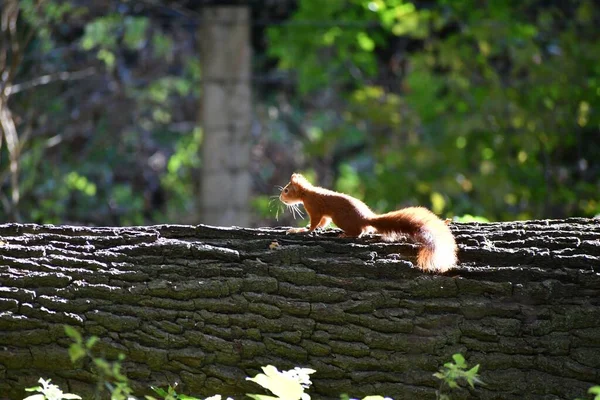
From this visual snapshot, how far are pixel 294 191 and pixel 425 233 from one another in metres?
0.81

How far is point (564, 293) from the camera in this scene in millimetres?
2658

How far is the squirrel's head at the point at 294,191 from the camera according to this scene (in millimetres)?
3475

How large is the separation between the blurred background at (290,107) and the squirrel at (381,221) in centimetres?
302

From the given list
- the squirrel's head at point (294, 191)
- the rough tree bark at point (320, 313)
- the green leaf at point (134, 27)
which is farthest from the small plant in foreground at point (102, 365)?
the green leaf at point (134, 27)

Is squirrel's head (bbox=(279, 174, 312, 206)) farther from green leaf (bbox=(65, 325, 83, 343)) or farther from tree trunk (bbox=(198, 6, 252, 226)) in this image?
tree trunk (bbox=(198, 6, 252, 226))

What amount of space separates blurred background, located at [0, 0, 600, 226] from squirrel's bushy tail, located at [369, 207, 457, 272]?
3.45 meters

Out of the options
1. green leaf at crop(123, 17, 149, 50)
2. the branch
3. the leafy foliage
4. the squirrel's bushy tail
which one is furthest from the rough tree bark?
green leaf at crop(123, 17, 149, 50)

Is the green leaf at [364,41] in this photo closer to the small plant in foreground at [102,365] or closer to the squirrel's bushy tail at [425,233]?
the squirrel's bushy tail at [425,233]

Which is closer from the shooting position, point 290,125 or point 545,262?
point 545,262

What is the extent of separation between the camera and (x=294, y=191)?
350cm

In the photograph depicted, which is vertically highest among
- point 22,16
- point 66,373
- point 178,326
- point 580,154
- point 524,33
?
Answer: point 524,33

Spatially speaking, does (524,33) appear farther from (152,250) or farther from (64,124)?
(152,250)

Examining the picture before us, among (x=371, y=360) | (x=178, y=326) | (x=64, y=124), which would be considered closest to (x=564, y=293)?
(x=371, y=360)

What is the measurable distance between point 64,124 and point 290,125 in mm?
2727
